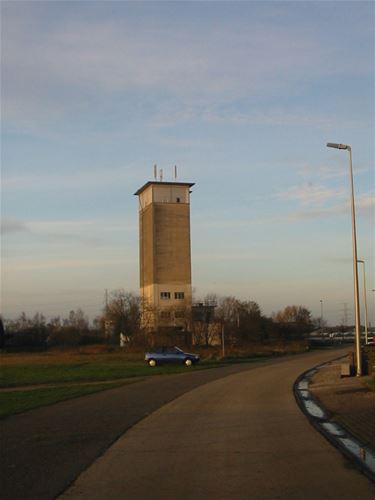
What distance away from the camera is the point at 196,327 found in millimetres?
86938

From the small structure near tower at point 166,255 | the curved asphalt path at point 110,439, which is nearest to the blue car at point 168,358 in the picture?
the curved asphalt path at point 110,439

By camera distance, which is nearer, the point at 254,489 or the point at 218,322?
the point at 254,489

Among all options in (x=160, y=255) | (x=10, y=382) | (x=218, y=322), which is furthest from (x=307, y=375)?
(x=160, y=255)

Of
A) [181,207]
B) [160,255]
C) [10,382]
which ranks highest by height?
[181,207]

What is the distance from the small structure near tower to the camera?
93562 mm

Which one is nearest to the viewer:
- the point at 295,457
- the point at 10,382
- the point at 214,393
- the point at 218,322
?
the point at 295,457

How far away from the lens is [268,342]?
3533 inches

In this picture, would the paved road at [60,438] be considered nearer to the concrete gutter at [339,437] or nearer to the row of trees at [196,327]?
the concrete gutter at [339,437]

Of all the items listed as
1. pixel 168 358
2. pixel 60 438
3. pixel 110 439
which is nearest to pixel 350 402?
pixel 110 439

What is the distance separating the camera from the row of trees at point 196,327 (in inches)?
3408

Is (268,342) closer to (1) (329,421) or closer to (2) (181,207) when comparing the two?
(2) (181,207)

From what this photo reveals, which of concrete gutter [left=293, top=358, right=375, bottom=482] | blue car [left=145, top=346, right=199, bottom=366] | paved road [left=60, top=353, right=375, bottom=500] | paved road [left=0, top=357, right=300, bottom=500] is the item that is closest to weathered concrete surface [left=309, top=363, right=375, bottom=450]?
concrete gutter [left=293, top=358, right=375, bottom=482]

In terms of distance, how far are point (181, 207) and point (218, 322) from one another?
2094cm

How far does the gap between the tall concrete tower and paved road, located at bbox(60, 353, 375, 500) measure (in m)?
76.8
